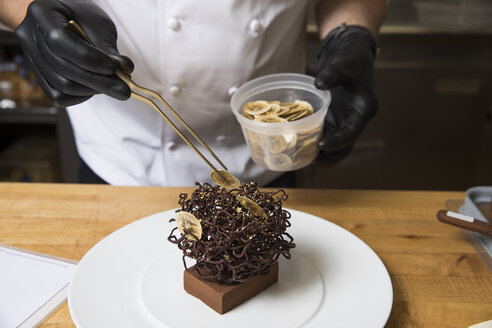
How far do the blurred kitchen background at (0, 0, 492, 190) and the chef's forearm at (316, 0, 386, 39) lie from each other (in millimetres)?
751

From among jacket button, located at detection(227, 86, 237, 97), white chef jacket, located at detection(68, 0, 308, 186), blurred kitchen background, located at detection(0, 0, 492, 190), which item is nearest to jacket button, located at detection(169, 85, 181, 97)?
white chef jacket, located at detection(68, 0, 308, 186)

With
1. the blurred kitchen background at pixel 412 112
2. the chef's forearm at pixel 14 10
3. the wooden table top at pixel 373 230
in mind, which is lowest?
the blurred kitchen background at pixel 412 112

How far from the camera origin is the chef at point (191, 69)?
919mm

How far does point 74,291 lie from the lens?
2.22 feet

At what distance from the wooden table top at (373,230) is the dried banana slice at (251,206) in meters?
0.23

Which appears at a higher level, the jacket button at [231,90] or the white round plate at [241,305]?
the jacket button at [231,90]

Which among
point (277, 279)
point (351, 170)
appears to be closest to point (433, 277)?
point (277, 279)

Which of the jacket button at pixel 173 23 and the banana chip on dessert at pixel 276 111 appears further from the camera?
the jacket button at pixel 173 23

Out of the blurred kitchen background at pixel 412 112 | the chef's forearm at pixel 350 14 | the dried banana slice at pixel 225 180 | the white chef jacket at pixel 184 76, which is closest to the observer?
the dried banana slice at pixel 225 180

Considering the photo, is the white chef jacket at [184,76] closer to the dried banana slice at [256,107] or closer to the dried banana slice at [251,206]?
the dried banana slice at [256,107]

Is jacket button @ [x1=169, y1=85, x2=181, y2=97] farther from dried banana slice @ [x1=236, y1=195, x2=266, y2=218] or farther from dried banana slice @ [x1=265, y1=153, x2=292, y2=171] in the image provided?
dried banana slice @ [x1=236, y1=195, x2=266, y2=218]

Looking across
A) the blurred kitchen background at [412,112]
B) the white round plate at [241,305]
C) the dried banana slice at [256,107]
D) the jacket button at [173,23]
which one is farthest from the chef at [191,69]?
the blurred kitchen background at [412,112]

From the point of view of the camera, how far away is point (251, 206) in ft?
2.29

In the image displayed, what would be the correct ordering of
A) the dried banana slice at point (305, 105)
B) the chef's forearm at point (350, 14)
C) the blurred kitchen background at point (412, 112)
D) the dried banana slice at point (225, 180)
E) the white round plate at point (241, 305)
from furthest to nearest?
the blurred kitchen background at point (412, 112)
the chef's forearm at point (350, 14)
the dried banana slice at point (305, 105)
the dried banana slice at point (225, 180)
the white round plate at point (241, 305)
